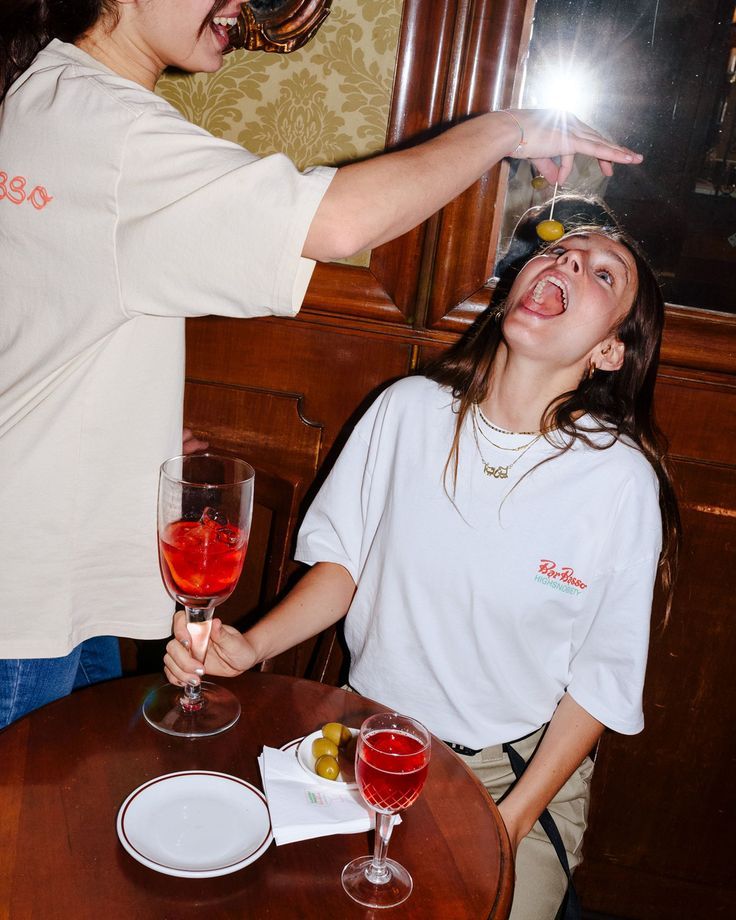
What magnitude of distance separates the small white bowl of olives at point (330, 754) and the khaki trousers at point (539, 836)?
0.35 metres

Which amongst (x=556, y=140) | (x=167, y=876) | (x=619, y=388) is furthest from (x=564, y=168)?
(x=167, y=876)

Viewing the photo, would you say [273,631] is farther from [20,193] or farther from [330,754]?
[20,193]

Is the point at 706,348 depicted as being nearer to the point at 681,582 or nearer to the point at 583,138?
the point at 681,582

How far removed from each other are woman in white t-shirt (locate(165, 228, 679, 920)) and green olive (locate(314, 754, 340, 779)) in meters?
0.34

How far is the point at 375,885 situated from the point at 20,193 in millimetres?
930

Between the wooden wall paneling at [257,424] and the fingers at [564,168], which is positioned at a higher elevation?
the fingers at [564,168]

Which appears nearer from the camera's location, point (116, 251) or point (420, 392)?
point (116, 251)

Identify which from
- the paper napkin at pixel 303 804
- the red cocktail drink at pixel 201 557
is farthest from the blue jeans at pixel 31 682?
the paper napkin at pixel 303 804

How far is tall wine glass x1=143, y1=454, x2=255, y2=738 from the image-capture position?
1.22 meters

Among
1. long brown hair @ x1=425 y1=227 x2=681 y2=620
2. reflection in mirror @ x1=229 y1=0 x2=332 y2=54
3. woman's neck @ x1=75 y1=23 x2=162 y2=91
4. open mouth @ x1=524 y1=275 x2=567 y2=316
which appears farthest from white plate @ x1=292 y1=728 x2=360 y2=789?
reflection in mirror @ x1=229 y1=0 x2=332 y2=54

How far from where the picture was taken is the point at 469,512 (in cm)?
163

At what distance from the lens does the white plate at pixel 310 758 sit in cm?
117

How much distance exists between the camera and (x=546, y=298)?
5.37ft

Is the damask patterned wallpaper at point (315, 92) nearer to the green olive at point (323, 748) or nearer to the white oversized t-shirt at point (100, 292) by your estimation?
the white oversized t-shirt at point (100, 292)
